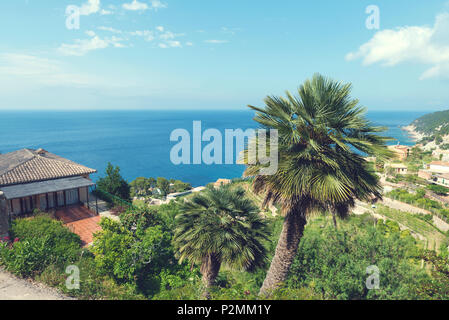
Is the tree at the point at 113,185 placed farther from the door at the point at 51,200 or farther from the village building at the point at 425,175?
the village building at the point at 425,175

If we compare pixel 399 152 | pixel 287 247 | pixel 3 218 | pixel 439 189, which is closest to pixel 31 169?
pixel 3 218

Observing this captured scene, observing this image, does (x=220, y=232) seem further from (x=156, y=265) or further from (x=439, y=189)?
(x=439, y=189)

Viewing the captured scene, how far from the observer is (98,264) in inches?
368

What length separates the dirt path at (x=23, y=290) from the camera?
709cm

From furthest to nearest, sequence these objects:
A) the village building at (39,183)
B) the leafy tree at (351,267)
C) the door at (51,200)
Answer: the door at (51,200) → the village building at (39,183) → the leafy tree at (351,267)

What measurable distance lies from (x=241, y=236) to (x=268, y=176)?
2.46 m

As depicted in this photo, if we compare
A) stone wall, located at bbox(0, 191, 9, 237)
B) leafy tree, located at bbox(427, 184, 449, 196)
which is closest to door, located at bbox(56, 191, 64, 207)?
stone wall, located at bbox(0, 191, 9, 237)

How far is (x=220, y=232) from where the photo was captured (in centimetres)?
809

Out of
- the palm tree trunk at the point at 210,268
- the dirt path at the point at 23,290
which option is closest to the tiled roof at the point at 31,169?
the dirt path at the point at 23,290

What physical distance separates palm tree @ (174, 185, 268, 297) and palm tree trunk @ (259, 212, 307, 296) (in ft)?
1.96

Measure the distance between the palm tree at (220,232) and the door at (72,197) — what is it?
12.7 meters

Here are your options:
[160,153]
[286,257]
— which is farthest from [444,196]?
[160,153]

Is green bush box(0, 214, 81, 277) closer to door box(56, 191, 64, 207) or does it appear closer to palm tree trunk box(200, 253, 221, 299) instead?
palm tree trunk box(200, 253, 221, 299)

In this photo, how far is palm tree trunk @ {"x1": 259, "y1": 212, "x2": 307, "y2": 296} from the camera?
25.1 feet
